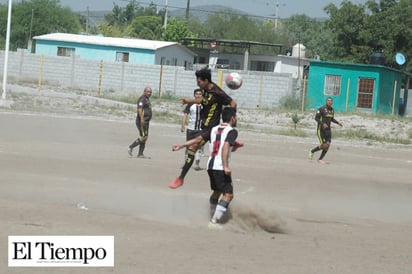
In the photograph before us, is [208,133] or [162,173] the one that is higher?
[208,133]

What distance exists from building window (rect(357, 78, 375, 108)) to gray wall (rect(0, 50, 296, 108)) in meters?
3.54

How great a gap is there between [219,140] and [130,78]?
37.2m

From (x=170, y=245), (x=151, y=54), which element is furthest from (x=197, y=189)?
(x=151, y=54)

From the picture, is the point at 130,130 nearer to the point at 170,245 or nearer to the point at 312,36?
the point at 170,245

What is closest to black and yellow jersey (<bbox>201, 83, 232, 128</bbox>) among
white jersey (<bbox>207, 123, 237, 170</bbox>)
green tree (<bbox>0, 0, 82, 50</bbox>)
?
white jersey (<bbox>207, 123, 237, 170</bbox>)

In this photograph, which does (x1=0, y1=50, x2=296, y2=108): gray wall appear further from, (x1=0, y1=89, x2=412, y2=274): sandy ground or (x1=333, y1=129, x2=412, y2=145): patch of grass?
(x1=0, y1=89, x2=412, y2=274): sandy ground

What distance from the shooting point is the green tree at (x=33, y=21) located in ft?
275

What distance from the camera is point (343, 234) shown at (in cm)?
1113

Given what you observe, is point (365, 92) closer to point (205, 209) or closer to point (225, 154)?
point (205, 209)

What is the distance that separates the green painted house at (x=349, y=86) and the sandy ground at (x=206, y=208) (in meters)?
19.6

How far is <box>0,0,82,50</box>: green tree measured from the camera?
83.9 meters

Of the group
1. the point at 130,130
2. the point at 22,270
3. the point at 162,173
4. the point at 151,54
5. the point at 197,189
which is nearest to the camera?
the point at 22,270

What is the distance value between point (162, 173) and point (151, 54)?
44.4 meters

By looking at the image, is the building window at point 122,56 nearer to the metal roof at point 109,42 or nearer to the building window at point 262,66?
the metal roof at point 109,42
